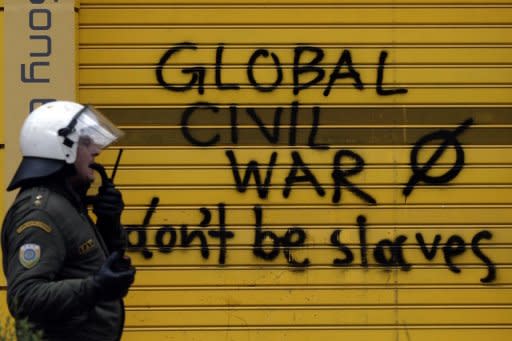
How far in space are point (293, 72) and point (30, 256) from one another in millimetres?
3575

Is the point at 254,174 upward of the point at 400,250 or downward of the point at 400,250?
upward

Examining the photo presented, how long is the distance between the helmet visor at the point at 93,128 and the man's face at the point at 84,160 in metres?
0.02

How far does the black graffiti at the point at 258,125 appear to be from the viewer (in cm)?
821

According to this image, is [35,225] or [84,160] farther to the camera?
[84,160]

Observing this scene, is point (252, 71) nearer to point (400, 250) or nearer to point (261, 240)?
point (261, 240)

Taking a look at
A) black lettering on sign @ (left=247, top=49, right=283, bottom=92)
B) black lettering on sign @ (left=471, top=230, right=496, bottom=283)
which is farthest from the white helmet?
black lettering on sign @ (left=471, top=230, right=496, bottom=283)

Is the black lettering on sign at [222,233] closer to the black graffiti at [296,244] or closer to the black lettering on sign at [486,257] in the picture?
the black graffiti at [296,244]

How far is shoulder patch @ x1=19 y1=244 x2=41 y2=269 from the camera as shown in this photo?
4980 mm

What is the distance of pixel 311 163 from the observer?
324 inches

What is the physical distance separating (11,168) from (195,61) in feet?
4.46

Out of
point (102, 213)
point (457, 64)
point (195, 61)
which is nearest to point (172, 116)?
point (195, 61)

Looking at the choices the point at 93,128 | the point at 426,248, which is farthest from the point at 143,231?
the point at 93,128

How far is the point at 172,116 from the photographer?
8.22 metres

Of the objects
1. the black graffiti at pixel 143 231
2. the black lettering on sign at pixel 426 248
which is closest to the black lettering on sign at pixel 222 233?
the black graffiti at pixel 143 231
